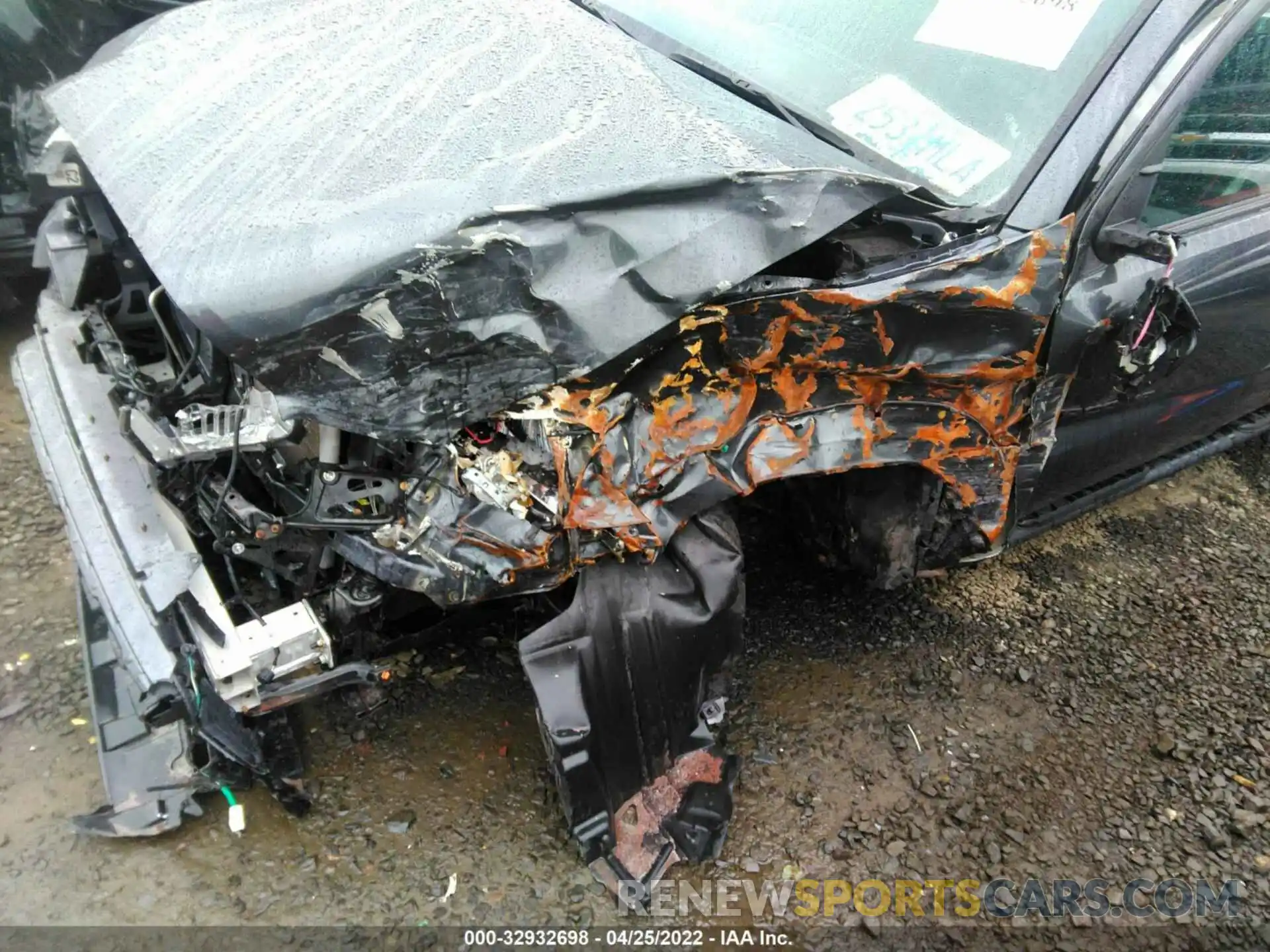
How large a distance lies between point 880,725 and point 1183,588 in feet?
4.43

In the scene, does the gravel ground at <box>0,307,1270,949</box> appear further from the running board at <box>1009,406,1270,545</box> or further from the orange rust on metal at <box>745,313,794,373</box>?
the orange rust on metal at <box>745,313,794,373</box>

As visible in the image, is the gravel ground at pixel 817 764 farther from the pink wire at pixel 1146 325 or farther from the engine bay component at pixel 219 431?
the pink wire at pixel 1146 325

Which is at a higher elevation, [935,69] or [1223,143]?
[935,69]

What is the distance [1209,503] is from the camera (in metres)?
3.29

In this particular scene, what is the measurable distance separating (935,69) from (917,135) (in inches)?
8.2

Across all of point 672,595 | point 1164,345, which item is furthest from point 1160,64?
point 672,595

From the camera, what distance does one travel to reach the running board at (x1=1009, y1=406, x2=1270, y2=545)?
246cm

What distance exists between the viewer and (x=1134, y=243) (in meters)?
1.82

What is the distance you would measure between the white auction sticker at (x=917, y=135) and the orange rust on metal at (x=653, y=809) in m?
1.49

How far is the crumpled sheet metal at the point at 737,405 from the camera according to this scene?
5.44 feet

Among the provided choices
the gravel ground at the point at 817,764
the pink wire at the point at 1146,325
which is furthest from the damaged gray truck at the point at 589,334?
the gravel ground at the point at 817,764

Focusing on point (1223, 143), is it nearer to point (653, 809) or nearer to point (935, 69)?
point (935, 69)

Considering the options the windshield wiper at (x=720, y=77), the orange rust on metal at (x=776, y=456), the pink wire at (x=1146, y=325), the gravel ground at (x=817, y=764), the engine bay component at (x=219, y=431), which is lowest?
the gravel ground at (x=817, y=764)

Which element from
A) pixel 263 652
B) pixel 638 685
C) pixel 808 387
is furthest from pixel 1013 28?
pixel 263 652
